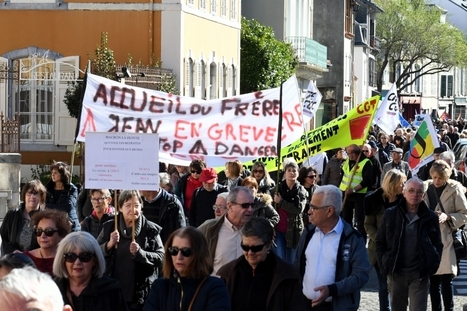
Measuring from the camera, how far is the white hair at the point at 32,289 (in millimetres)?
3943

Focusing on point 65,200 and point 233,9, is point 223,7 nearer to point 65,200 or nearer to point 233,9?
point 233,9

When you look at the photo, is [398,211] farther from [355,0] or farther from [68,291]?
[355,0]

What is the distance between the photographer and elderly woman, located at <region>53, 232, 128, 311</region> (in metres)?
6.95

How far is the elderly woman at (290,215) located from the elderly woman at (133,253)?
12.7 feet

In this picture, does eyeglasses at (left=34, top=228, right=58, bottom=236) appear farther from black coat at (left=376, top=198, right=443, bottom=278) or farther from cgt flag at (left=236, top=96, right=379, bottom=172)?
cgt flag at (left=236, top=96, right=379, bottom=172)

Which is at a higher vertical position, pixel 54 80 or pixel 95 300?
pixel 54 80

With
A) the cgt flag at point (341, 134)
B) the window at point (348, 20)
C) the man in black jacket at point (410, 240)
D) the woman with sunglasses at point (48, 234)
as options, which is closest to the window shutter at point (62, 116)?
the cgt flag at point (341, 134)

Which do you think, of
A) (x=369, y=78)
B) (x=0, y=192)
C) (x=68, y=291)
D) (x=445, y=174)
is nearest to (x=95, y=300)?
(x=68, y=291)

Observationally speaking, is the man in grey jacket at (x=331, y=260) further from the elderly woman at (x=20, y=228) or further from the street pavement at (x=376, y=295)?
the street pavement at (x=376, y=295)

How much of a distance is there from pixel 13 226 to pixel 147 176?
71.5 inches

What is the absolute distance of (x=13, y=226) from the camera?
1059 centimetres

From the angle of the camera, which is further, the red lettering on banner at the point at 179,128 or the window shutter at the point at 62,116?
the window shutter at the point at 62,116

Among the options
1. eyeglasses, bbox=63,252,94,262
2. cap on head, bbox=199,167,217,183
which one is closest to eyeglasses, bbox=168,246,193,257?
eyeglasses, bbox=63,252,94,262

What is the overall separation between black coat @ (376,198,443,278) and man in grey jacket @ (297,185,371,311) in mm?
1869
